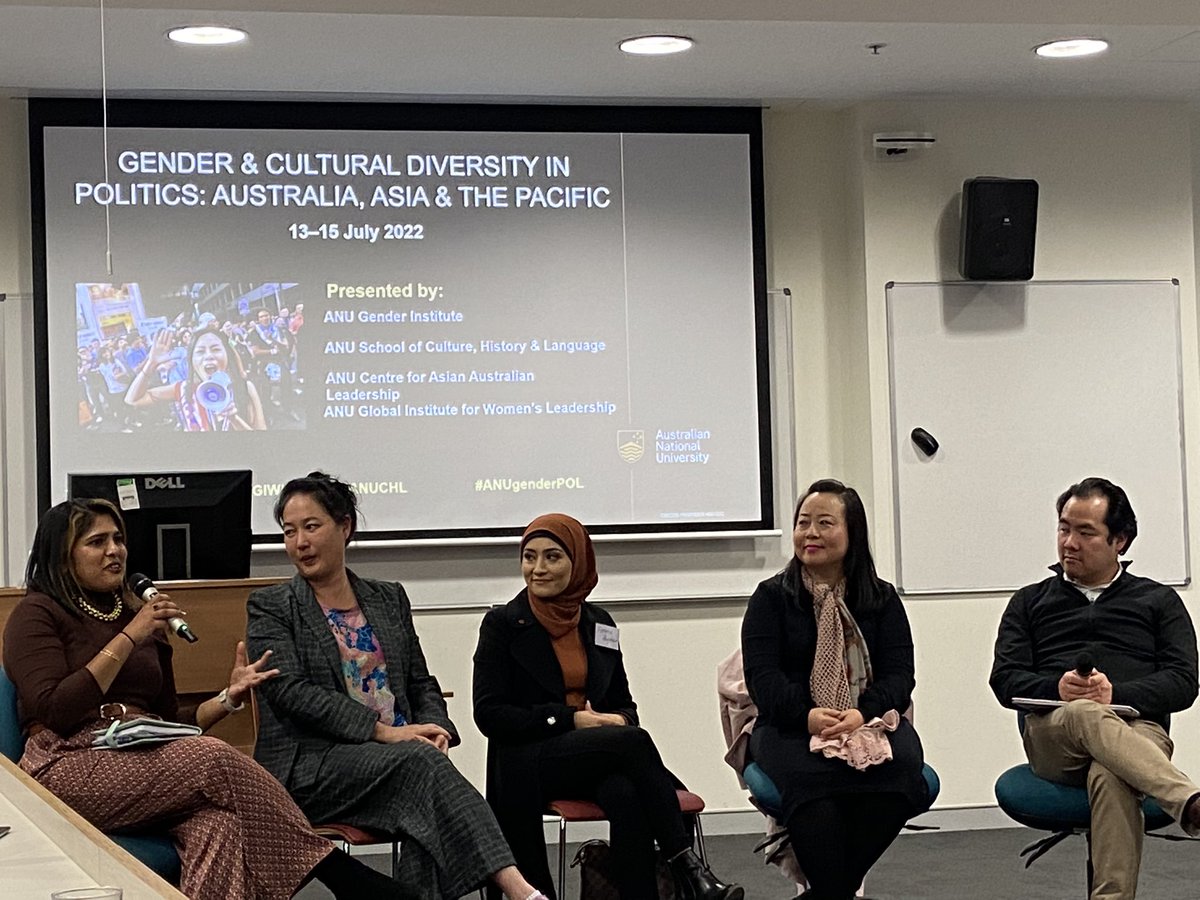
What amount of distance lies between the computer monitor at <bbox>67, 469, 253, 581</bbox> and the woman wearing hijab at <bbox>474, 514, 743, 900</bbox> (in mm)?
721

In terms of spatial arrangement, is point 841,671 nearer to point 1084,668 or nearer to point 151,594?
point 1084,668

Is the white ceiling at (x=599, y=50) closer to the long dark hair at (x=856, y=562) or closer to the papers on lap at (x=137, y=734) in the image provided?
the long dark hair at (x=856, y=562)

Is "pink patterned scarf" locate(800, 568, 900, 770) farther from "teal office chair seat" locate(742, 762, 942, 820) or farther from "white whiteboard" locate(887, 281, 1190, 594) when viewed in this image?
"white whiteboard" locate(887, 281, 1190, 594)

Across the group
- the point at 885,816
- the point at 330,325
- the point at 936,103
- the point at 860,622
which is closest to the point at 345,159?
the point at 330,325

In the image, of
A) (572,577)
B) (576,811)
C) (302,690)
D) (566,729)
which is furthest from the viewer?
(572,577)

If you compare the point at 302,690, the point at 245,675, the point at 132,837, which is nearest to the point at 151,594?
the point at 245,675

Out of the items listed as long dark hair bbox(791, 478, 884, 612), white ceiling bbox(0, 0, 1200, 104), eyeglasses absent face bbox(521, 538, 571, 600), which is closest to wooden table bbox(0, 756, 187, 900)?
eyeglasses absent face bbox(521, 538, 571, 600)

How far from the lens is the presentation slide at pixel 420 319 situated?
5.70m

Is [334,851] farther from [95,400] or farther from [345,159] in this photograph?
[345,159]

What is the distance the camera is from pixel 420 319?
592cm

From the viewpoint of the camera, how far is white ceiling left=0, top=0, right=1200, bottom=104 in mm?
4891

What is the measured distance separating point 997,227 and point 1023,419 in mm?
724

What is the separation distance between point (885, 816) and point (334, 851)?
1.39 meters

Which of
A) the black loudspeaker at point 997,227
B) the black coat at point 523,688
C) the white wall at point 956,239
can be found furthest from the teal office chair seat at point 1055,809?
the black loudspeaker at point 997,227
